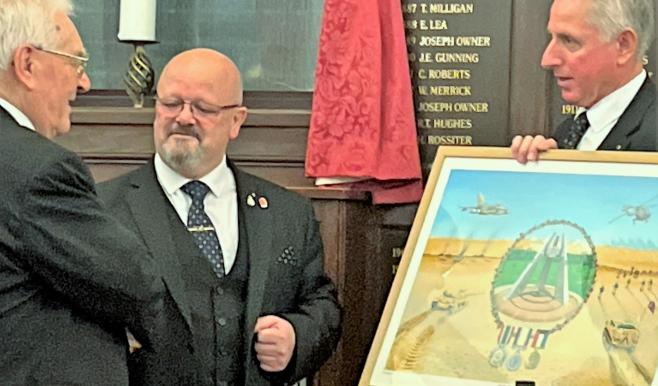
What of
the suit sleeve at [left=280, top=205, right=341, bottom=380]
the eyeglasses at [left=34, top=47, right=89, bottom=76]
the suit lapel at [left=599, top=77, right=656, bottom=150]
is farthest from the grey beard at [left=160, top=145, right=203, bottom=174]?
the suit lapel at [left=599, top=77, right=656, bottom=150]

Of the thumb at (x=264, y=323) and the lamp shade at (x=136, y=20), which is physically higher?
the lamp shade at (x=136, y=20)

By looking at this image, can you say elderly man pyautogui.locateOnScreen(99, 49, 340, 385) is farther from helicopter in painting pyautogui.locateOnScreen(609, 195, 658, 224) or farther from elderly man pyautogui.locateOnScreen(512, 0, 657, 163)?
helicopter in painting pyautogui.locateOnScreen(609, 195, 658, 224)

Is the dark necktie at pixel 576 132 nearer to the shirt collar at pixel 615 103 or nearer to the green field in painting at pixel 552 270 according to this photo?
the shirt collar at pixel 615 103

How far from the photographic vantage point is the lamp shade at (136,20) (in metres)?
3.42

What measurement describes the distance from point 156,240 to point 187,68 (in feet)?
1.52

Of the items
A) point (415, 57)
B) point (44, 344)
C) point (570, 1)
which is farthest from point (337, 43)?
point (44, 344)

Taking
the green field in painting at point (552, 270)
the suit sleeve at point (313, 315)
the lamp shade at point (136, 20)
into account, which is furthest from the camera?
the lamp shade at point (136, 20)

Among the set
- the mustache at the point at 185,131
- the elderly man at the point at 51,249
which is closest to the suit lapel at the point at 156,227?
the mustache at the point at 185,131

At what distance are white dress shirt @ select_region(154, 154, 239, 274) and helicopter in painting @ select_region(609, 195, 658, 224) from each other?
0.97 meters

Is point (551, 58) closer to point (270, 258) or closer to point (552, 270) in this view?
point (552, 270)

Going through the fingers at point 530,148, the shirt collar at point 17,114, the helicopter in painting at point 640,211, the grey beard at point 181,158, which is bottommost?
the helicopter in painting at point 640,211

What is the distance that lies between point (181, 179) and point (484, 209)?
78 cm

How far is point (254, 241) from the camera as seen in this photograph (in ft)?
9.07

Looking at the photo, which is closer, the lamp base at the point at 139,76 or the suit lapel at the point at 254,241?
the suit lapel at the point at 254,241
